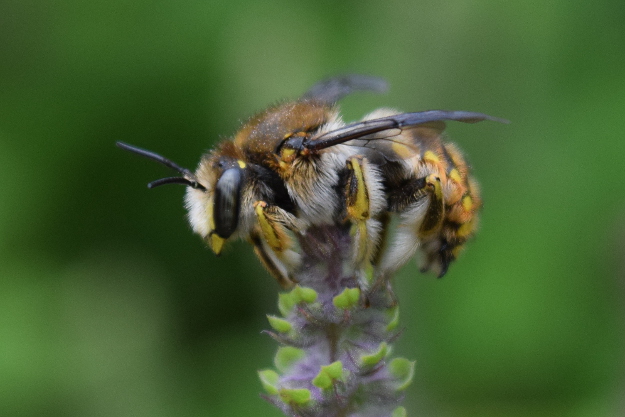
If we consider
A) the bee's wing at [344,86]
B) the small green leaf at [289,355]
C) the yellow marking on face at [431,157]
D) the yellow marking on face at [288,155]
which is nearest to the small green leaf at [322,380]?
the small green leaf at [289,355]

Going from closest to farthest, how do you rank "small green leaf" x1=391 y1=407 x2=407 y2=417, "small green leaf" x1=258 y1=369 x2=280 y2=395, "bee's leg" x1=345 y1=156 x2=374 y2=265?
1. "small green leaf" x1=391 y1=407 x2=407 y2=417
2. "small green leaf" x1=258 y1=369 x2=280 y2=395
3. "bee's leg" x1=345 y1=156 x2=374 y2=265

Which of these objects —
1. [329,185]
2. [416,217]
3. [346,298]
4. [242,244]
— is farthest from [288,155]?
[242,244]

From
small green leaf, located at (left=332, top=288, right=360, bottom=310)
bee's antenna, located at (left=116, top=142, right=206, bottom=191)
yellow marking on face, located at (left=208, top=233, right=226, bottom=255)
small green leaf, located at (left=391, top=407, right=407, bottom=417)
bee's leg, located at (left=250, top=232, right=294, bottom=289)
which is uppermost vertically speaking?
bee's antenna, located at (left=116, top=142, right=206, bottom=191)

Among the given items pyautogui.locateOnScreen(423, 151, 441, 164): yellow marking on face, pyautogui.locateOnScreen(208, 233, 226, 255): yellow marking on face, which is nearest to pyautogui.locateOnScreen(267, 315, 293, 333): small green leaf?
pyautogui.locateOnScreen(208, 233, 226, 255): yellow marking on face

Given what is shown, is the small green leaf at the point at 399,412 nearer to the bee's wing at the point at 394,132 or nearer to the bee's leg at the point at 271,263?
the bee's leg at the point at 271,263

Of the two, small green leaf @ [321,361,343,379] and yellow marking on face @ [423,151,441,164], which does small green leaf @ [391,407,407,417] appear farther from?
yellow marking on face @ [423,151,441,164]

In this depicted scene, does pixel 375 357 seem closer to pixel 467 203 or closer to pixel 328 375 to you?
pixel 328 375

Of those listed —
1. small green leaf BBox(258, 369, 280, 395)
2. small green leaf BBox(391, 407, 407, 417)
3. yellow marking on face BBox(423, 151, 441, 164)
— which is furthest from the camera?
yellow marking on face BBox(423, 151, 441, 164)
